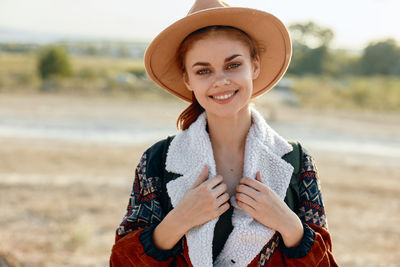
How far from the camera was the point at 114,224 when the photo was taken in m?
5.20

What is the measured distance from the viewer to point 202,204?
63.4 inches

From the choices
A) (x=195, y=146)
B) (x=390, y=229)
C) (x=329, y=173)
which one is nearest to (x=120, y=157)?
(x=329, y=173)

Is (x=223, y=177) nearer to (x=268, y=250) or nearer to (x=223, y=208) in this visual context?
(x=223, y=208)

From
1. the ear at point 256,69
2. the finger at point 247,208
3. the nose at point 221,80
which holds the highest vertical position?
the ear at point 256,69

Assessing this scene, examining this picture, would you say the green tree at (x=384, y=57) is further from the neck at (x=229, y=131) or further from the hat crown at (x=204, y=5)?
the hat crown at (x=204, y=5)

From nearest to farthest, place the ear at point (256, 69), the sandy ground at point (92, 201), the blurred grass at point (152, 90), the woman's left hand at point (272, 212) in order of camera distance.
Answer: the woman's left hand at point (272, 212)
the ear at point (256, 69)
the sandy ground at point (92, 201)
the blurred grass at point (152, 90)

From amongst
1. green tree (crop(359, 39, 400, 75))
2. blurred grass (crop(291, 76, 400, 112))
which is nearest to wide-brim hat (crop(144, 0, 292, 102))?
blurred grass (crop(291, 76, 400, 112))

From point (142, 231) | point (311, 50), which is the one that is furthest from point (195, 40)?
point (311, 50)

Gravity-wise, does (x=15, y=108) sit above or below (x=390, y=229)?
above

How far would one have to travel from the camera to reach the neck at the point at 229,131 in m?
1.88

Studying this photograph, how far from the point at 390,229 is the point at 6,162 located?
614 centimetres

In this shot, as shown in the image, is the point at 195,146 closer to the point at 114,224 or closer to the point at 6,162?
the point at 114,224

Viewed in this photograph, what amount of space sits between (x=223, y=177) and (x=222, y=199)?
0.20 meters

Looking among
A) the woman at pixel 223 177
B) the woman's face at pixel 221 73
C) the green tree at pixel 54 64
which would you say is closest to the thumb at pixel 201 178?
the woman at pixel 223 177
